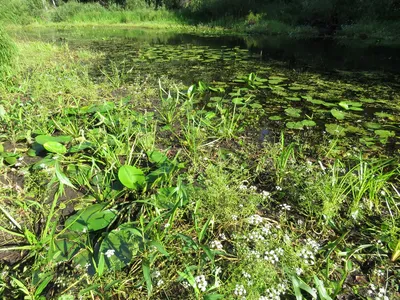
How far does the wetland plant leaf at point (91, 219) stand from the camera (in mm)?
1332

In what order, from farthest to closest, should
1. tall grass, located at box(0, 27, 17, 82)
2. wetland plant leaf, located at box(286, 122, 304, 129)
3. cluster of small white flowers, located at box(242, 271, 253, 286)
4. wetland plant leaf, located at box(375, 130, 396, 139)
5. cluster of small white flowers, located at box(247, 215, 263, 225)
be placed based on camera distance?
tall grass, located at box(0, 27, 17, 82) < wetland plant leaf, located at box(286, 122, 304, 129) < wetland plant leaf, located at box(375, 130, 396, 139) < cluster of small white flowers, located at box(247, 215, 263, 225) < cluster of small white flowers, located at box(242, 271, 253, 286)

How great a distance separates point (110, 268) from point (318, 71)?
584 centimetres

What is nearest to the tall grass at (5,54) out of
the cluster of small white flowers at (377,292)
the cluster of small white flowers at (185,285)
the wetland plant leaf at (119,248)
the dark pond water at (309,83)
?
the dark pond water at (309,83)

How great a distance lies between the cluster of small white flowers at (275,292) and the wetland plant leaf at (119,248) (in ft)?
2.16

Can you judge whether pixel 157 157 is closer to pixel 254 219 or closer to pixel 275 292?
pixel 254 219

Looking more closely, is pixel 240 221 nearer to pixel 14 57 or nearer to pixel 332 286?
pixel 332 286

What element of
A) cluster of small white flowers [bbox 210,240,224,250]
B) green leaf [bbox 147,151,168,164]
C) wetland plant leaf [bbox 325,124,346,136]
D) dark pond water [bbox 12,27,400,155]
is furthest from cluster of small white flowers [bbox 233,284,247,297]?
wetland plant leaf [bbox 325,124,346,136]

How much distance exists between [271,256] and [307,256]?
190mm

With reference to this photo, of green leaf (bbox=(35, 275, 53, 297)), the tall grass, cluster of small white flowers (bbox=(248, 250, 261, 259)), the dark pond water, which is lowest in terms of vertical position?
the dark pond water

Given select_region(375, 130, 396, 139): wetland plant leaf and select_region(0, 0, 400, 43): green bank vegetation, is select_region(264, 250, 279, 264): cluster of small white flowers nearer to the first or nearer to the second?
select_region(375, 130, 396, 139): wetland plant leaf

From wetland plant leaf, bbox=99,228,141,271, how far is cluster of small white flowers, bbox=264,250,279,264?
0.67 meters

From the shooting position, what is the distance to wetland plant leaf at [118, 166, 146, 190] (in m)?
1.54

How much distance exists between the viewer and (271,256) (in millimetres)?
1256

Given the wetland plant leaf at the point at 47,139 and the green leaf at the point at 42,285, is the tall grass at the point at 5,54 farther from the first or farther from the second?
the green leaf at the point at 42,285
